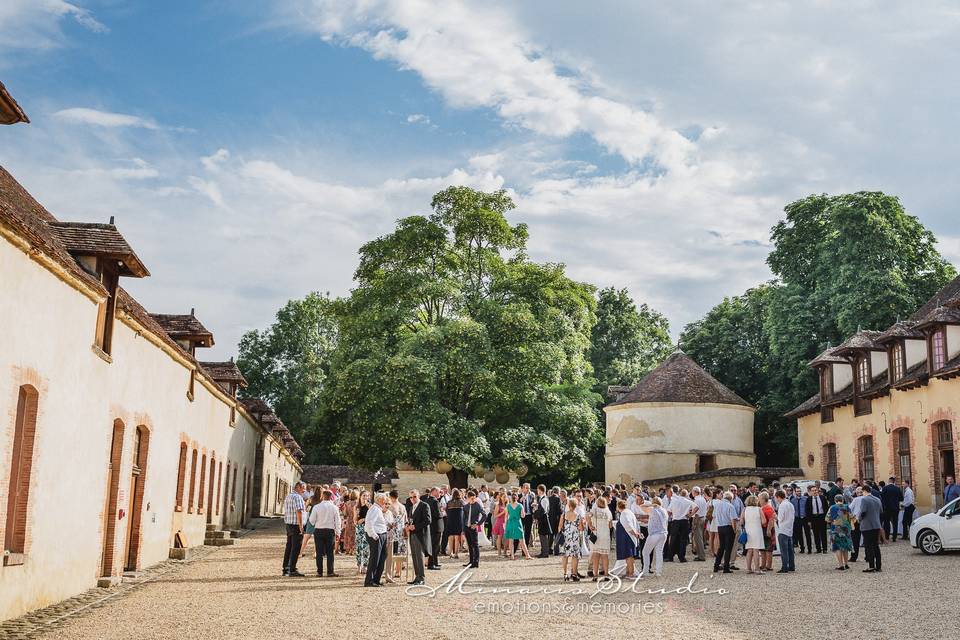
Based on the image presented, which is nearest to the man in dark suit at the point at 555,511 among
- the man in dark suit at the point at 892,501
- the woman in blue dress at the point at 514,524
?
the woman in blue dress at the point at 514,524

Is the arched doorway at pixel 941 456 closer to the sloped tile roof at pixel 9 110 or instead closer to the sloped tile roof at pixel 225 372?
the sloped tile roof at pixel 225 372

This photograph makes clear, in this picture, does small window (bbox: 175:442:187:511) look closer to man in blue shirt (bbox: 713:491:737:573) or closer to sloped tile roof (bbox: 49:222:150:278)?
sloped tile roof (bbox: 49:222:150:278)

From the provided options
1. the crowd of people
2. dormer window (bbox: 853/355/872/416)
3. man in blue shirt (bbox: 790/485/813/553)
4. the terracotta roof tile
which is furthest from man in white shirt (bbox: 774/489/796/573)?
the terracotta roof tile

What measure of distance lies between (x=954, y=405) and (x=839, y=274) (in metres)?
15.7

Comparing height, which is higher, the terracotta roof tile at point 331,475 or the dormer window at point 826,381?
the dormer window at point 826,381

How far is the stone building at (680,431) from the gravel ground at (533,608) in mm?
25686

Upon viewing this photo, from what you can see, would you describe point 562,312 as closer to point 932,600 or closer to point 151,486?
point 151,486

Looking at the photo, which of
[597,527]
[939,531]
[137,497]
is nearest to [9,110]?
[137,497]

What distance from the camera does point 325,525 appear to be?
682 inches

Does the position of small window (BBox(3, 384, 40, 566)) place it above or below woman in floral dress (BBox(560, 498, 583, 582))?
above

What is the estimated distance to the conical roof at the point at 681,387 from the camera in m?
44.7

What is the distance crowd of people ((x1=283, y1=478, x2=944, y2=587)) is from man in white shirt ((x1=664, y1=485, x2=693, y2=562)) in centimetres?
3

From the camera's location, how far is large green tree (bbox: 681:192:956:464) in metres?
37.8

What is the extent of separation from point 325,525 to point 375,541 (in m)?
1.86
